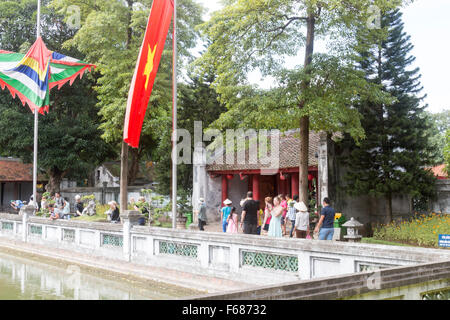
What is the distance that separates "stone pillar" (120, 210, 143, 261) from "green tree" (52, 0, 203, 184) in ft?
36.9

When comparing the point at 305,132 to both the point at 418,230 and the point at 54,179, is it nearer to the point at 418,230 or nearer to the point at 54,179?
the point at 418,230

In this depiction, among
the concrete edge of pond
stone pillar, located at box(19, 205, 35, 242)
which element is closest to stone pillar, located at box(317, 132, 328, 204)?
the concrete edge of pond

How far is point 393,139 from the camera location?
1858 centimetres

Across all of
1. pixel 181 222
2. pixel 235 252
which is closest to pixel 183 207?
pixel 181 222

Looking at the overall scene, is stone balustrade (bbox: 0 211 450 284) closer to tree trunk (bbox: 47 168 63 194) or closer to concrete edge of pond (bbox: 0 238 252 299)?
concrete edge of pond (bbox: 0 238 252 299)

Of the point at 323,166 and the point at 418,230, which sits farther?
the point at 323,166

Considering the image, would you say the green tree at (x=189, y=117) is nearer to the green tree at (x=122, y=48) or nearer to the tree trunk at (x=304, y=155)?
the green tree at (x=122, y=48)

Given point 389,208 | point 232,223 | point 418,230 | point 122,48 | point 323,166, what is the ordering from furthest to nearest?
point 122,48 < point 323,166 < point 389,208 < point 418,230 < point 232,223

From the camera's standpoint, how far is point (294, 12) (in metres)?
16.1

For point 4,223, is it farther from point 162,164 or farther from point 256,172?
point 256,172

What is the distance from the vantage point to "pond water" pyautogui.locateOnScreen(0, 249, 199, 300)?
10.3m

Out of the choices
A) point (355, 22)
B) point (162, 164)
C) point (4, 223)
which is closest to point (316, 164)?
point (355, 22)

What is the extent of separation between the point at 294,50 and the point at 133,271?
9.46 m
